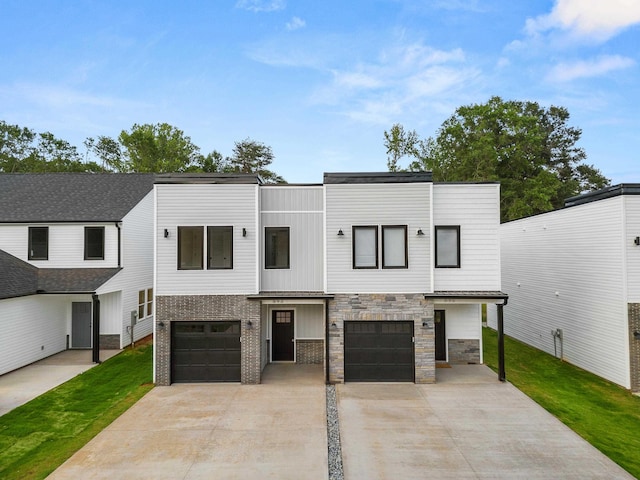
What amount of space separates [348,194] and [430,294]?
13.0ft

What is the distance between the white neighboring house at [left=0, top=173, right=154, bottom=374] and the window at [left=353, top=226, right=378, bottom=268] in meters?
9.73

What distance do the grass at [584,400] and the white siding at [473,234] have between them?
3.24 m

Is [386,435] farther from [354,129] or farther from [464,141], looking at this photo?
[464,141]

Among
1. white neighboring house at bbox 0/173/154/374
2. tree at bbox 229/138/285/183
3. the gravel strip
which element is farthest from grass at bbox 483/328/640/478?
tree at bbox 229/138/285/183

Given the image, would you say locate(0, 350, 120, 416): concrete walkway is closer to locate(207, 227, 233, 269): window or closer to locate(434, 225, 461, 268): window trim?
locate(207, 227, 233, 269): window

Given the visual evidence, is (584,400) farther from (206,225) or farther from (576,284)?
(206,225)

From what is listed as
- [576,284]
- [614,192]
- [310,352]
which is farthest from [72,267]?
[614,192]

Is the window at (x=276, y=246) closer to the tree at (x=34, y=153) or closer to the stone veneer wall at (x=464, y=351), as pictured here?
the stone veneer wall at (x=464, y=351)

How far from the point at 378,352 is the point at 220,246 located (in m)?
5.89

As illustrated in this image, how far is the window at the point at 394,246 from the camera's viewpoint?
1069 centimetres

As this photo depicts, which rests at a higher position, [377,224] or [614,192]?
[614,192]

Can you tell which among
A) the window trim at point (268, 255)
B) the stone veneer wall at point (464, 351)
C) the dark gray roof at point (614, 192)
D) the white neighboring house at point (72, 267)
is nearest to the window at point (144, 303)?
the white neighboring house at point (72, 267)

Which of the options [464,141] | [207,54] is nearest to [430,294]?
[207,54]

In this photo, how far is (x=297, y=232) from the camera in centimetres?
1119
